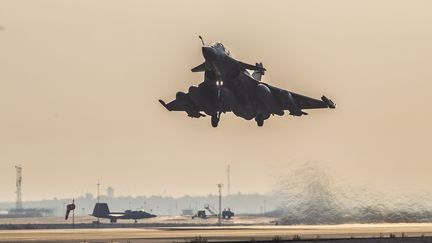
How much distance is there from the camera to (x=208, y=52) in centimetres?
7650

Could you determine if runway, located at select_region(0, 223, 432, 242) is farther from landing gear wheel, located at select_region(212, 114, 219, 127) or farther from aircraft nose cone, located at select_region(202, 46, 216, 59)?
aircraft nose cone, located at select_region(202, 46, 216, 59)

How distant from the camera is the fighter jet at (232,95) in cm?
7944

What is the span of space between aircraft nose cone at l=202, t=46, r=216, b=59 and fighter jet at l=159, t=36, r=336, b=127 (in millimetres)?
88

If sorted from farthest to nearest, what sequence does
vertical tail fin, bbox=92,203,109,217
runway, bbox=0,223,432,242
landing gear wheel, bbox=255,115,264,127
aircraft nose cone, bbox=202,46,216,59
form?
vertical tail fin, bbox=92,203,109,217 → landing gear wheel, bbox=255,115,264,127 → aircraft nose cone, bbox=202,46,216,59 → runway, bbox=0,223,432,242

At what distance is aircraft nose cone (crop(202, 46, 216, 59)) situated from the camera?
76.4 metres

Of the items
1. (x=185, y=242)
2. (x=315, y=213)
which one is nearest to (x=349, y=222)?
(x=315, y=213)

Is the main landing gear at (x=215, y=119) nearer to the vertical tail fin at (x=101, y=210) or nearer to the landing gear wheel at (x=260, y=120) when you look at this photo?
the landing gear wheel at (x=260, y=120)

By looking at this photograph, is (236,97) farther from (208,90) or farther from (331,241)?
(331,241)

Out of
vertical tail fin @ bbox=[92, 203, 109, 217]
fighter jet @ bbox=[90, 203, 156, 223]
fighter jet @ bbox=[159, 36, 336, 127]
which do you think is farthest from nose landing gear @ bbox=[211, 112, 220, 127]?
vertical tail fin @ bbox=[92, 203, 109, 217]

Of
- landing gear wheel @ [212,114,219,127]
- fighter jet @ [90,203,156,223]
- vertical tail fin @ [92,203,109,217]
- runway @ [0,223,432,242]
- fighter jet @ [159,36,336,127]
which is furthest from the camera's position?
vertical tail fin @ [92,203,109,217]

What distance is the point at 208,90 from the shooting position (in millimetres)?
83000

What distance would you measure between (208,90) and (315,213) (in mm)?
25442

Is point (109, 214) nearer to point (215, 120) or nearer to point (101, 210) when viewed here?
point (101, 210)

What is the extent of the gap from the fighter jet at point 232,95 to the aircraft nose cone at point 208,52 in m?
0.09
